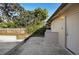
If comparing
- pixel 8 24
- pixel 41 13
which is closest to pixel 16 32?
pixel 8 24

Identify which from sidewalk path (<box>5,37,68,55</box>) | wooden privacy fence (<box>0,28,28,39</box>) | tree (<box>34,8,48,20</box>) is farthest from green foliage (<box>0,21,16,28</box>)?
sidewalk path (<box>5,37,68,55</box>)

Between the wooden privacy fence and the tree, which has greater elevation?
the tree

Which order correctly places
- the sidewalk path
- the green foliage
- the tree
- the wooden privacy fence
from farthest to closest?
the tree → the wooden privacy fence → the green foliage → the sidewalk path

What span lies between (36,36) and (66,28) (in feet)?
22.0

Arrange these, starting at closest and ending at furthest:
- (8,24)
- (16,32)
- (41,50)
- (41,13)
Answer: (41,50) → (8,24) → (16,32) → (41,13)

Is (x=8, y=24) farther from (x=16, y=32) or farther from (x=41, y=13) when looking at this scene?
(x=41, y=13)

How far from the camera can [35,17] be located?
1596 centimetres

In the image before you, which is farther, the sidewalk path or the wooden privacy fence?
the wooden privacy fence

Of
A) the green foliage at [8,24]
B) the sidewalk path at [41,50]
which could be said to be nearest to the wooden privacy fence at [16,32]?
the green foliage at [8,24]

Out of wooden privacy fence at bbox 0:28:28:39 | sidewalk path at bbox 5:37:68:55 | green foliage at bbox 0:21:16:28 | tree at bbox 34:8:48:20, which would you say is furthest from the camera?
tree at bbox 34:8:48:20

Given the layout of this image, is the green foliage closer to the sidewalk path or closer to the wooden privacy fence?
the wooden privacy fence

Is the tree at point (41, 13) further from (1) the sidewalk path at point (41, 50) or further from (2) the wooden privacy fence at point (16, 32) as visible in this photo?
(1) the sidewalk path at point (41, 50)

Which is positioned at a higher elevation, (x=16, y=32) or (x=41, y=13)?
(x=41, y=13)
